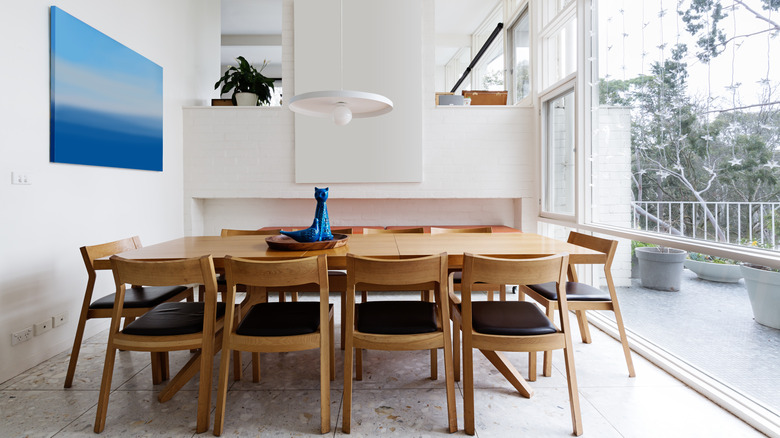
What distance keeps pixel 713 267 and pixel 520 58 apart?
3469 millimetres

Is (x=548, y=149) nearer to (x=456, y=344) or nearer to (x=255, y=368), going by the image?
(x=456, y=344)

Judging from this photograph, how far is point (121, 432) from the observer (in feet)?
6.17

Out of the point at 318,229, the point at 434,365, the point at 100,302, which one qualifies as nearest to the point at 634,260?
the point at 434,365

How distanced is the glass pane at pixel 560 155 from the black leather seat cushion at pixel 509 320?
7.03ft

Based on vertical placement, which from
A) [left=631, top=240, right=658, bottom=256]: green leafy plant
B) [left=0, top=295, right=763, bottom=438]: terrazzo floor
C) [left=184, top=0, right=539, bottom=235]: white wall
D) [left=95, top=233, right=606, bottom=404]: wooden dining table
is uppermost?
[left=184, top=0, right=539, bottom=235]: white wall

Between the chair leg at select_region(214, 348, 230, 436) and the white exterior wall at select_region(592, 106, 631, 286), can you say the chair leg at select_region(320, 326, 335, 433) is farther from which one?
the white exterior wall at select_region(592, 106, 631, 286)

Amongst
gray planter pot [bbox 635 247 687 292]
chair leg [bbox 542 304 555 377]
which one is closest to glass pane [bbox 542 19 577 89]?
gray planter pot [bbox 635 247 687 292]

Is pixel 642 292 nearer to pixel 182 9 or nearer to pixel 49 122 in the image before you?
pixel 49 122

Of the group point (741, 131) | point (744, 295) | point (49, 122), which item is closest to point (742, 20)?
point (741, 131)

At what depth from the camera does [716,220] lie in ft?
7.52

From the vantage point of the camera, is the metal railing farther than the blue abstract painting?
No

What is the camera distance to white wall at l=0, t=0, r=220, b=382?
2441mm

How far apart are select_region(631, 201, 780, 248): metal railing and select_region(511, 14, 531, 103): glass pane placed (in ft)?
7.94

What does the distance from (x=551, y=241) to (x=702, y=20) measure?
151 centimetres
